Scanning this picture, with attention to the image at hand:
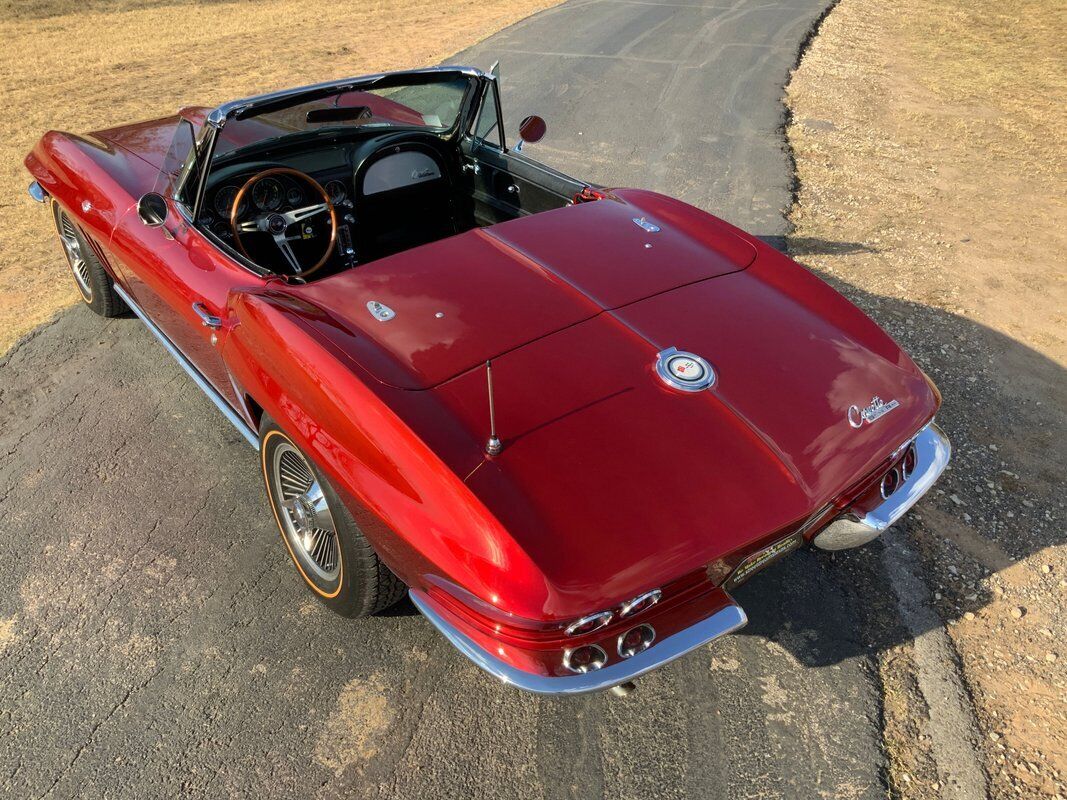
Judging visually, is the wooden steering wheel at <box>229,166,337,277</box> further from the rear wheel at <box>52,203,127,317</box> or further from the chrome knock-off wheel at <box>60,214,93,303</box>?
the chrome knock-off wheel at <box>60,214,93,303</box>

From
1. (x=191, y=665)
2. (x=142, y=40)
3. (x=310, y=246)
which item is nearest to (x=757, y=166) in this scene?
(x=310, y=246)

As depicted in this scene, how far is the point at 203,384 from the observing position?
3.64m

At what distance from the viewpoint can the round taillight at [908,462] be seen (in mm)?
2863

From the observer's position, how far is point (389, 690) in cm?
275

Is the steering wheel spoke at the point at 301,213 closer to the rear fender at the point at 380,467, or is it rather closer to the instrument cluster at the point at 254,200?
the instrument cluster at the point at 254,200

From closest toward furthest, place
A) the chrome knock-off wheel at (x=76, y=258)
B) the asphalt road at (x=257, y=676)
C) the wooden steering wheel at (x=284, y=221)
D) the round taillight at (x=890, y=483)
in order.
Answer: the asphalt road at (x=257, y=676), the round taillight at (x=890, y=483), the wooden steering wheel at (x=284, y=221), the chrome knock-off wheel at (x=76, y=258)

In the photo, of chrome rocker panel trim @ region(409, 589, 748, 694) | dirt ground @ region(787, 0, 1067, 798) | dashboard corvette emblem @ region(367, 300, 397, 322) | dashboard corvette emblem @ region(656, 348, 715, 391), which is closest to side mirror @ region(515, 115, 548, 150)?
dashboard corvette emblem @ region(367, 300, 397, 322)

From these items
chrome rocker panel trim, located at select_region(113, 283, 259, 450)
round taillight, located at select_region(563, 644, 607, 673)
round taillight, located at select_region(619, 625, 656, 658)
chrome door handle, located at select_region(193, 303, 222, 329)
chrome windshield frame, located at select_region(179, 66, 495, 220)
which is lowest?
chrome rocker panel trim, located at select_region(113, 283, 259, 450)

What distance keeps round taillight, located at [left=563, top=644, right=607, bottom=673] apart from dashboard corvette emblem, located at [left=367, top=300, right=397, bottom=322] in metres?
1.38

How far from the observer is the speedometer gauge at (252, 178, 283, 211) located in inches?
141

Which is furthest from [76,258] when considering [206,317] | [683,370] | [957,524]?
[957,524]

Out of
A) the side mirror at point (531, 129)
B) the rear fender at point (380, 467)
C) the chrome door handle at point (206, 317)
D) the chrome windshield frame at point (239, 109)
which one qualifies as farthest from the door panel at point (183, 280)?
the side mirror at point (531, 129)

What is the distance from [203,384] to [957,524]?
3.62 metres

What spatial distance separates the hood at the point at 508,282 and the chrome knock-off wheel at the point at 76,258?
8.54ft
